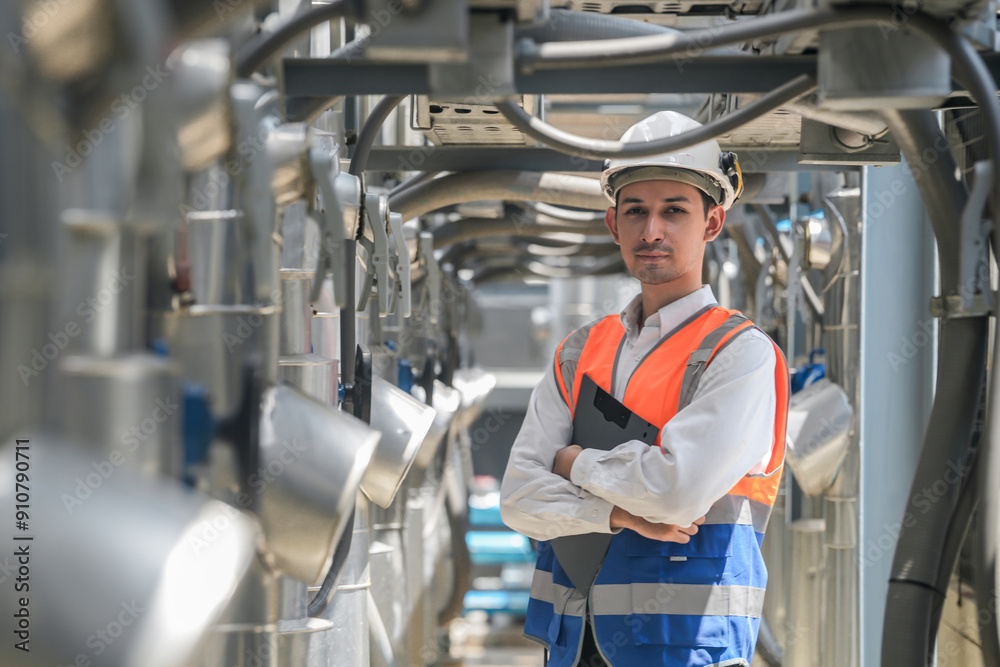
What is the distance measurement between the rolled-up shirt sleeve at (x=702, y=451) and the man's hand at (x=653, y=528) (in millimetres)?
29

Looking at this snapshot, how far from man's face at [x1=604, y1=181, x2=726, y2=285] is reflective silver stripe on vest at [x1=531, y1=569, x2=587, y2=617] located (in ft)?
2.18

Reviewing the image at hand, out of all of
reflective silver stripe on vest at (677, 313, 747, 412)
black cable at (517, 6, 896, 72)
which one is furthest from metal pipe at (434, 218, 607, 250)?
black cable at (517, 6, 896, 72)

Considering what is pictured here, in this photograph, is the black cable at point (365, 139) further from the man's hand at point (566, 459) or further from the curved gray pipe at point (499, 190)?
the curved gray pipe at point (499, 190)

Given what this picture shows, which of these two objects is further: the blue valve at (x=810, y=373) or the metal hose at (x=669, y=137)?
the blue valve at (x=810, y=373)

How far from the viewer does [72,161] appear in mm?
1055

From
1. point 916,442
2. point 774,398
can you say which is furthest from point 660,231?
point 916,442

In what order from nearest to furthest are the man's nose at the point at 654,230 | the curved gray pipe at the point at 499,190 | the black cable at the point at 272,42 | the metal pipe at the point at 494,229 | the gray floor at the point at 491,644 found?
the black cable at the point at 272,42 < the man's nose at the point at 654,230 < the curved gray pipe at the point at 499,190 < the metal pipe at the point at 494,229 < the gray floor at the point at 491,644

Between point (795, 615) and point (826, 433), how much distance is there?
1.10 metres

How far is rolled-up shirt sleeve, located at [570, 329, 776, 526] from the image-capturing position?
187 centimetres

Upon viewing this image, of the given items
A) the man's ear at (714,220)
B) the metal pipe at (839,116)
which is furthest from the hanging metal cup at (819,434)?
the metal pipe at (839,116)

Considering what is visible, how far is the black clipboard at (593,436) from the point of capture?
2.04 metres

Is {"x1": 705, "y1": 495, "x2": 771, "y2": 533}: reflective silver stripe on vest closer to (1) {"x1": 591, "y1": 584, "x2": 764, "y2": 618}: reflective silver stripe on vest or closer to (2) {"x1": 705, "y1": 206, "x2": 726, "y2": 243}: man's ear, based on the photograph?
(1) {"x1": 591, "y1": 584, "x2": 764, "y2": 618}: reflective silver stripe on vest

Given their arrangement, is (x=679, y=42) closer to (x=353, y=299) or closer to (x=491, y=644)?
(x=353, y=299)

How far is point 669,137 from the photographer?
4.89 feet
